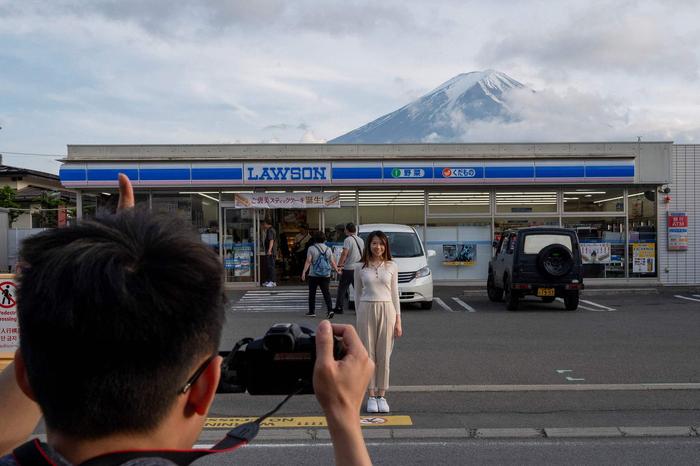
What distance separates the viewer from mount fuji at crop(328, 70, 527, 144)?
211 feet

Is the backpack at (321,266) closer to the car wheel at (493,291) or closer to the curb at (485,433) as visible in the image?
the car wheel at (493,291)

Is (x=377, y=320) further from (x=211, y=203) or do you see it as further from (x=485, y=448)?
(x=211, y=203)

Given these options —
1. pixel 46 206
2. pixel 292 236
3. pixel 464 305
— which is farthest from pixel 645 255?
pixel 46 206

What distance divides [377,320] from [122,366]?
6.15 meters

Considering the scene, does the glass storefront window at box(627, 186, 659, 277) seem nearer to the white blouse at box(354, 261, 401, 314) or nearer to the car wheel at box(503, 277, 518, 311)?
the car wheel at box(503, 277, 518, 311)

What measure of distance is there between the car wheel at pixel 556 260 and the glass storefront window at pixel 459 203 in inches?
266

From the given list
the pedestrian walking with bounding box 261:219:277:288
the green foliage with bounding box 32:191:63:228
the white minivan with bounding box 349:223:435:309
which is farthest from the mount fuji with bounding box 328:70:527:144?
the white minivan with bounding box 349:223:435:309

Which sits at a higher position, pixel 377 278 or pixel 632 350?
pixel 377 278

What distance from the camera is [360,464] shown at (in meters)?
1.43

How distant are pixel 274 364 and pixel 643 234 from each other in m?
22.5

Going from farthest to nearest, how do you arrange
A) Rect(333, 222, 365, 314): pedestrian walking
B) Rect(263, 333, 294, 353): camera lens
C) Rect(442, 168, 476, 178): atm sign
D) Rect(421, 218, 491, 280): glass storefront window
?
Rect(421, 218, 491, 280): glass storefront window
Rect(442, 168, 476, 178): atm sign
Rect(333, 222, 365, 314): pedestrian walking
Rect(263, 333, 294, 353): camera lens

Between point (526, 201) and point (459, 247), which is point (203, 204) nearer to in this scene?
point (459, 247)

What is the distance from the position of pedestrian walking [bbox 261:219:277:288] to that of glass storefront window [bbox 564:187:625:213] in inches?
360

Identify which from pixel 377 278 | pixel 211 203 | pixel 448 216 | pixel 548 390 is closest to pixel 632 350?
pixel 548 390
